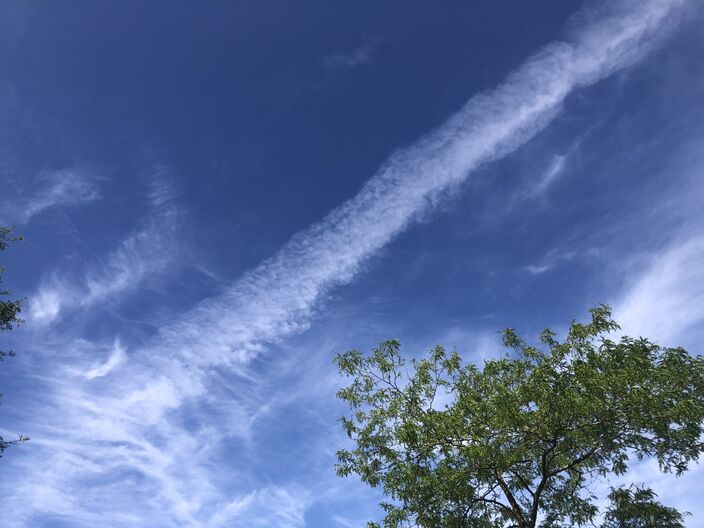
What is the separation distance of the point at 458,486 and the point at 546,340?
758cm

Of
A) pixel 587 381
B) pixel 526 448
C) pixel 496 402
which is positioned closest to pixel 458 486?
pixel 526 448

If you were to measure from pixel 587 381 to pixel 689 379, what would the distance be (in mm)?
4639

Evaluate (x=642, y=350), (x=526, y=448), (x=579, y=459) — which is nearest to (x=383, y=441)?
(x=526, y=448)

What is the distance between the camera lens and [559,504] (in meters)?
20.8

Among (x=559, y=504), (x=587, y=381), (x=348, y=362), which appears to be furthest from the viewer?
(x=348, y=362)

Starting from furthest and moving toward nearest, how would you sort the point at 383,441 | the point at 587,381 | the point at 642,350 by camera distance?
the point at 383,441
the point at 642,350
the point at 587,381

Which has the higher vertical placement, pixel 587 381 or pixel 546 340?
pixel 546 340

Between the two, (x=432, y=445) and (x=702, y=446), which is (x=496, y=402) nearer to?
(x=432, y=445)

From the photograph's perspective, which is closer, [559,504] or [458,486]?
[458,486]

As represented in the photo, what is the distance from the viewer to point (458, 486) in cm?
1883

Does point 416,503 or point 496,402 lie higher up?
point 496,402

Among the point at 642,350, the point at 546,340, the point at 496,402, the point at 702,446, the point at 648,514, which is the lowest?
the point at 648,514

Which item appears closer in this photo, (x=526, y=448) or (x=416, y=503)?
(x=526, y=448)

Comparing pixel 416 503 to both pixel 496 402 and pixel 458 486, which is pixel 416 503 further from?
pixel 496 402
